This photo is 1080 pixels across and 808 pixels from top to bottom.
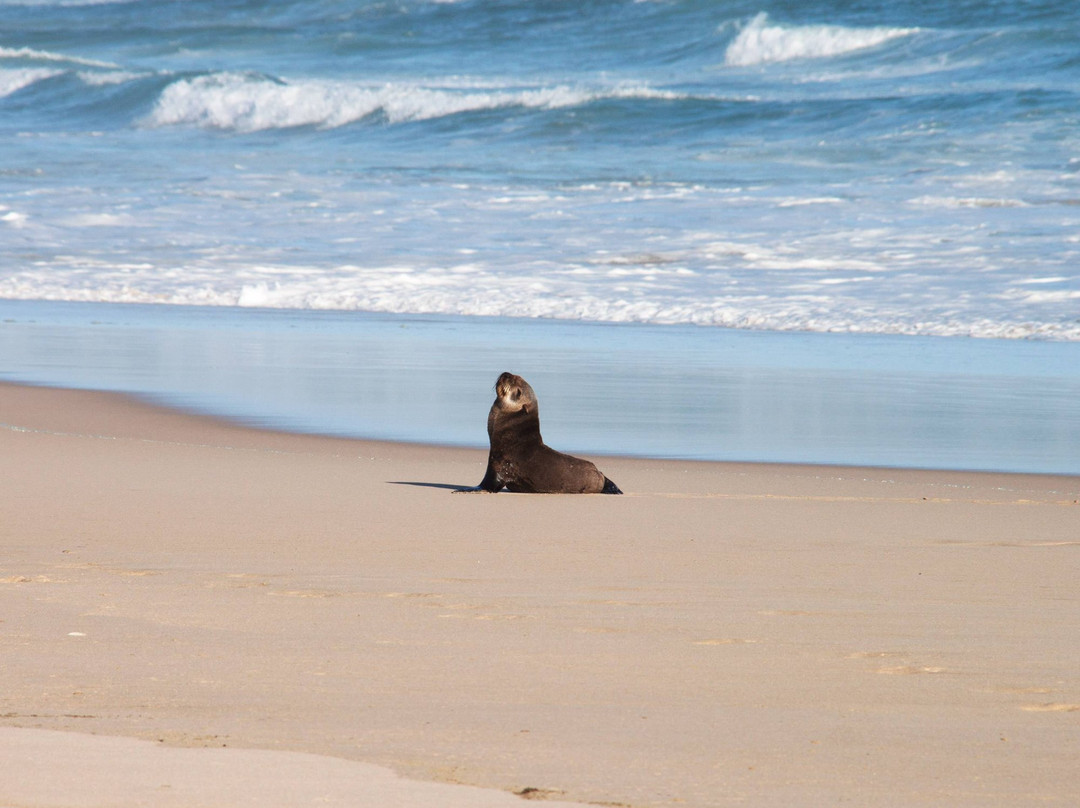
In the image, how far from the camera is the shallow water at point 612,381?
302 inches

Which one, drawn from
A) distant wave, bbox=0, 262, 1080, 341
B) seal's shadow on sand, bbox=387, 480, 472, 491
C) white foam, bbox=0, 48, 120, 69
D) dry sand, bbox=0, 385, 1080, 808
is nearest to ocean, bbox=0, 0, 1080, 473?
distant wave, bbox=0, 262, 1080, 341

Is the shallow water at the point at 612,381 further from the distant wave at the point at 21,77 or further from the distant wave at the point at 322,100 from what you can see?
the distant wave at the point at 21,77

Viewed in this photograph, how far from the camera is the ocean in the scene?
947 centimetres

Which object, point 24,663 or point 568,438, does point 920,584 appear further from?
point 568,438

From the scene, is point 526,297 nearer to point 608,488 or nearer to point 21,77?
point 608,488

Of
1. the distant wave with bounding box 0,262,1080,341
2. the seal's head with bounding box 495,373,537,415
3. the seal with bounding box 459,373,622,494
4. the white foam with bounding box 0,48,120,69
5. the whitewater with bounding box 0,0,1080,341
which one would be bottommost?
the seal with bounding box 459,373,622,494

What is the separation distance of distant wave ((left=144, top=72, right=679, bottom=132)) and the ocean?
114mm

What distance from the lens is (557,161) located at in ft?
89.1

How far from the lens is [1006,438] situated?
25.1 ft

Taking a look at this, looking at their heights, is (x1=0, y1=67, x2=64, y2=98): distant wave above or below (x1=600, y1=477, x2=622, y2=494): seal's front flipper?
above

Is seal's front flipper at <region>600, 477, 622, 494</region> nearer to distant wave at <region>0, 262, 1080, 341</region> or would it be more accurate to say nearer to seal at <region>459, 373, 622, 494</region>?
seal at <region>459, 373, 622, 494</region>

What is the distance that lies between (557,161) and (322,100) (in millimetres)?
10853

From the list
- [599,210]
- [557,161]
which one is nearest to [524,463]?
[599,210]

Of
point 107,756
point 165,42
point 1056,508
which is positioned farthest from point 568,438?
point 165,42
